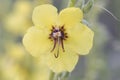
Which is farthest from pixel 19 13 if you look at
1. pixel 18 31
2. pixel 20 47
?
pixel 20 47

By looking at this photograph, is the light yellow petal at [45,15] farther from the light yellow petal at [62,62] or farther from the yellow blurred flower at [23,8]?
the yellow blurred flower at [23,8]

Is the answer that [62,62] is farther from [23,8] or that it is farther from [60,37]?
[23,8]

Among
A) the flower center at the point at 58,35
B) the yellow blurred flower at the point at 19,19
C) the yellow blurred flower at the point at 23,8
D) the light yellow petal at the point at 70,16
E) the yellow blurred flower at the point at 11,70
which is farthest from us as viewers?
the yellow blurred flower at the point at 23,8

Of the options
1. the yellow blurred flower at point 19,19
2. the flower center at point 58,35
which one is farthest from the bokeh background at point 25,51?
the flower center at point 58,35

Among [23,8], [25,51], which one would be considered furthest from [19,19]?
[25,51]

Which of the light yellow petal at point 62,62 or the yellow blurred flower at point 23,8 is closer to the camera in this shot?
the light yellow petal at point 62,62

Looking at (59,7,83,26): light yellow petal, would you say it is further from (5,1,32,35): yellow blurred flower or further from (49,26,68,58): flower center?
(5,1,32,35): yellow blurred flower

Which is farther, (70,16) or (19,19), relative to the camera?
(19,19)
